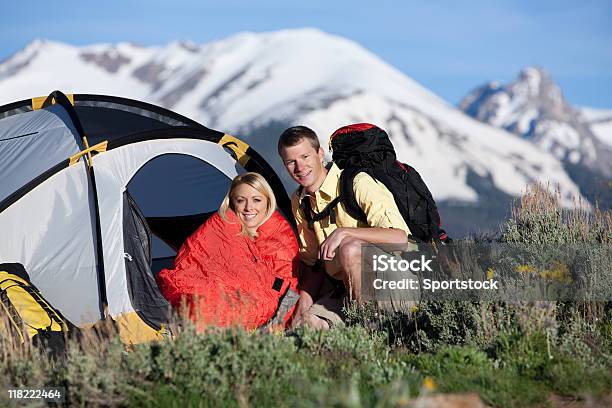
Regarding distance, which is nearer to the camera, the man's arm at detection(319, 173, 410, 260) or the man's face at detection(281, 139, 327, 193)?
the man's arm at detection(319, 173, 410, 260)

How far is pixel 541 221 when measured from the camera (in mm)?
9039

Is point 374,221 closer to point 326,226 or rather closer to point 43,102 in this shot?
point 326,226

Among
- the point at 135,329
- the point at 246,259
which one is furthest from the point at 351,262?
the point at 135,329

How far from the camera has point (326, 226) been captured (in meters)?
7.57

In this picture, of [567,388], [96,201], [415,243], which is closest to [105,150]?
[96,201]

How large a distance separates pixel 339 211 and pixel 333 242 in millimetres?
582

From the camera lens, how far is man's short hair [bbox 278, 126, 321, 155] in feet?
24.2

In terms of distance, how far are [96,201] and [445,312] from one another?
3510 millimetres

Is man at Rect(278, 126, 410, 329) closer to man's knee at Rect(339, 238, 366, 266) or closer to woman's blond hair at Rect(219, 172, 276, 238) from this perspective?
man's knee at Rect(339, 238, 366, 266)

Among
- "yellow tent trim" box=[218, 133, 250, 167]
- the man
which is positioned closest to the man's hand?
the man

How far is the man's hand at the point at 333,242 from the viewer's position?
6945mm

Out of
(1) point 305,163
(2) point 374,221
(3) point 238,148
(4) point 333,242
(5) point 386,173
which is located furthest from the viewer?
(3) point 238,148

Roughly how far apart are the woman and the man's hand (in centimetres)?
85

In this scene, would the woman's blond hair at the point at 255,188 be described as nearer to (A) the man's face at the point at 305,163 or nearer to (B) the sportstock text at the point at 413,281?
(A) the man's face at the point at 305,163
